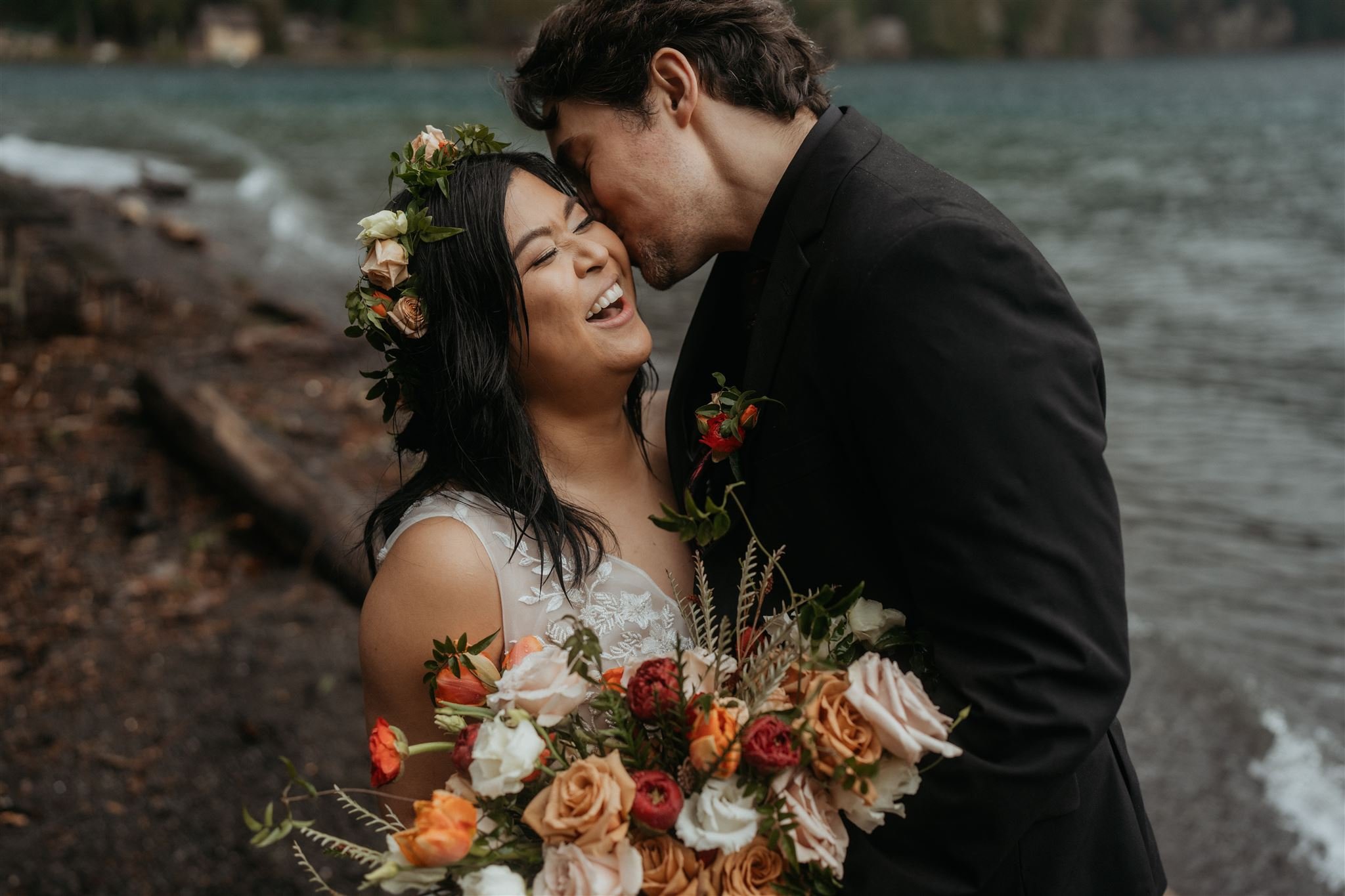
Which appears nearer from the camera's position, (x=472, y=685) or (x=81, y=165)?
(x=472, y=685)

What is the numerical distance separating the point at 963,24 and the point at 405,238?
9831cm

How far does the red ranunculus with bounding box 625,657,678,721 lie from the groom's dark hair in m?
1.50

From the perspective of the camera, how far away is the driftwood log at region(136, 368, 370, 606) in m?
5.70

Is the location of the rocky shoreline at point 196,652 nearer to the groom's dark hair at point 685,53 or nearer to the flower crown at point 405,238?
the flower crown at point 405,238

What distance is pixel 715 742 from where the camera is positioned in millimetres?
1722

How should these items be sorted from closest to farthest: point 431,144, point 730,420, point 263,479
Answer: point 730,420 → point 431,144 → point 263,479

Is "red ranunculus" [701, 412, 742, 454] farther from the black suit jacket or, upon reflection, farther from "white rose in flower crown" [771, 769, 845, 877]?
"white rose in flower crown" [771, 769, 845, 877]

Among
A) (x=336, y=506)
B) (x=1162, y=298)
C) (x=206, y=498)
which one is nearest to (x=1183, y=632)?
(x=336, y=506)

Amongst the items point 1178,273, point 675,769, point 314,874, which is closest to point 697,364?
point 675,769

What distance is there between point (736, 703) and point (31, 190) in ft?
38.2

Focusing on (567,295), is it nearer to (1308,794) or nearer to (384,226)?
(384,226)

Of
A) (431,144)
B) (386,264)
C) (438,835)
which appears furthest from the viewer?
(431,144)

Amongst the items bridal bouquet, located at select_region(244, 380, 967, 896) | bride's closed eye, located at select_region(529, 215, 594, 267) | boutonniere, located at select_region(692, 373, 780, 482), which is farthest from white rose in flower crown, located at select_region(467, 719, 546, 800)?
bride's closed eye, located at select_region(529, 215, 594, 267)

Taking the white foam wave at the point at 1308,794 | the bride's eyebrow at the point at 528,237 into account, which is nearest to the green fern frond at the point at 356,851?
the bride's eyebrow at the point at 528,237
